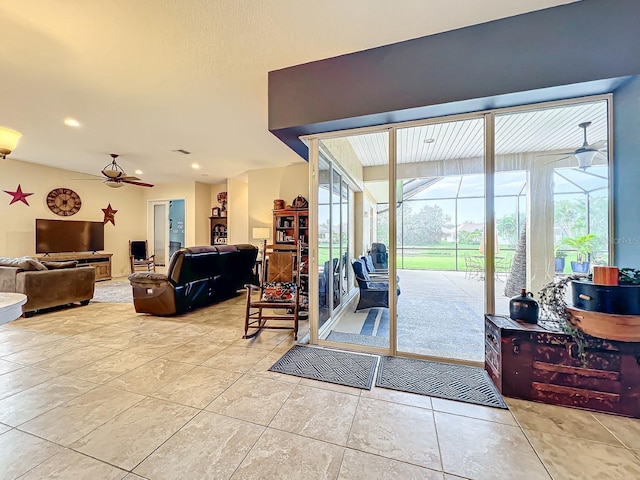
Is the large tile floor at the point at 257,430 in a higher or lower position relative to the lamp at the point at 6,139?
lower

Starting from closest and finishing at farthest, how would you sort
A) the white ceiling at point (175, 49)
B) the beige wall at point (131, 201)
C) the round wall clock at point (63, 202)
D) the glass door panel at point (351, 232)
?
the white ceiling at point (175, 49) → the glass door panel at point (351, 232) → the beige wall at point (131, 201) → the round wall clock at point (63, 202)

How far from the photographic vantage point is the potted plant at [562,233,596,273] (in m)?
2.31

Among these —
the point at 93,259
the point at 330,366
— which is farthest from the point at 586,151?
the point at 93,259

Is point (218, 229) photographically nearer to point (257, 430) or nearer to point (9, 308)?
point (9, 308)

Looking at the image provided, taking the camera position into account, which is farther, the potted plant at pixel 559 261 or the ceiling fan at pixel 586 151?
the potted plant at pixel 559 261

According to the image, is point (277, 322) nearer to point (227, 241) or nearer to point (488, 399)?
point (488, 399)

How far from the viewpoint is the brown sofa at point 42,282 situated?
3.87 m

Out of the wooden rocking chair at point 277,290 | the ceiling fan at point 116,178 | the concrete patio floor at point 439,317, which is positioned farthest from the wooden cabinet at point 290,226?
the ceiling fan at point 116,178

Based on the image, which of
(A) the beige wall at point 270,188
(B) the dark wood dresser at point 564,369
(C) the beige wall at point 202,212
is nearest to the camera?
(B) the dark wood dresser at point 564,369

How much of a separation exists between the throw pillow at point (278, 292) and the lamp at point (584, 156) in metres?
3.17

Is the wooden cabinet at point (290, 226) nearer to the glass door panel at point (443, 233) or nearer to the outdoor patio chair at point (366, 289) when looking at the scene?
the outdoor patio chair at point (366, 289)

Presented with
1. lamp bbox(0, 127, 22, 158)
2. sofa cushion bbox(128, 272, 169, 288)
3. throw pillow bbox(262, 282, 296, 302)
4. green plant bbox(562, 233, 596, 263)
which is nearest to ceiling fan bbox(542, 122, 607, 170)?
green plant bbox(562, 233, 596, 263)

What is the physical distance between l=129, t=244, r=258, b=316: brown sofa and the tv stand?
4136 mm

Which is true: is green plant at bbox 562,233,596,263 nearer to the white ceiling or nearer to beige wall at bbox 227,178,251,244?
the white ceiling
